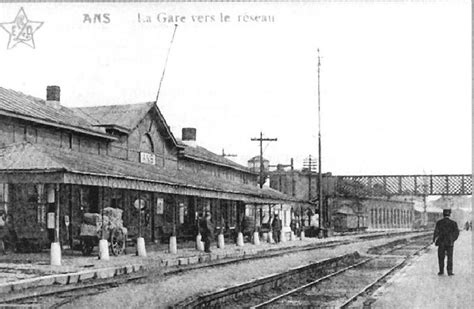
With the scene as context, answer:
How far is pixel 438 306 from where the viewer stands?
1088 cm

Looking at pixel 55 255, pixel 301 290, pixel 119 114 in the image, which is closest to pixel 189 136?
pixel 119 114

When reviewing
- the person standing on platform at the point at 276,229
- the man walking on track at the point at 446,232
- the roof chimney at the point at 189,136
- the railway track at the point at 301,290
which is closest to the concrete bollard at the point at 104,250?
the railway track at the point at 301,290

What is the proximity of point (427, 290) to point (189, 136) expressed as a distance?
2581 cm

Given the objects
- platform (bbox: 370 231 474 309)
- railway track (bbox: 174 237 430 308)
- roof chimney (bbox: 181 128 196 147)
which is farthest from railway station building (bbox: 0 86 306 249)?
platform (bbox: 370 231 474 309)

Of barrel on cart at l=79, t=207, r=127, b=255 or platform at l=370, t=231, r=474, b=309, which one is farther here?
barrel on cart at l=79, t=207, r=127, b=255

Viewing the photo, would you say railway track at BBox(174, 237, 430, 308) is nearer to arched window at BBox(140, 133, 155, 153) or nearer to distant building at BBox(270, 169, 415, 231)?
arched window at BBox(140, 133, 155, 153)

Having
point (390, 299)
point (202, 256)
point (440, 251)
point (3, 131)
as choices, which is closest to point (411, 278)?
point (440, 251)

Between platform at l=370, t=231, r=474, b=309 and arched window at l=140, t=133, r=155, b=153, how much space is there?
1253cm

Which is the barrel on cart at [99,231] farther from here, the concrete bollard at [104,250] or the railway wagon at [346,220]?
the railway wagon at [346,220]

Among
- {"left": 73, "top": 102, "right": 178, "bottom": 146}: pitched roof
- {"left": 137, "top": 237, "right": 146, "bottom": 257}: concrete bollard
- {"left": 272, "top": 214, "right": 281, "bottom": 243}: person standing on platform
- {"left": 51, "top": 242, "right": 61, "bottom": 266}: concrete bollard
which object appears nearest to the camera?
{"left": 51, "top": 242, "right": 61, "bottom": 266}: concrete bollard

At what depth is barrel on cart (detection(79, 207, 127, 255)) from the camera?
19166mm

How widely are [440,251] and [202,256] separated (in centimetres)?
770

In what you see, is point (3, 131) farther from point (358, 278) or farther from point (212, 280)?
point (358, 278)

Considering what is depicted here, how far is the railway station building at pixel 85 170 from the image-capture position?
1717 centimetres
